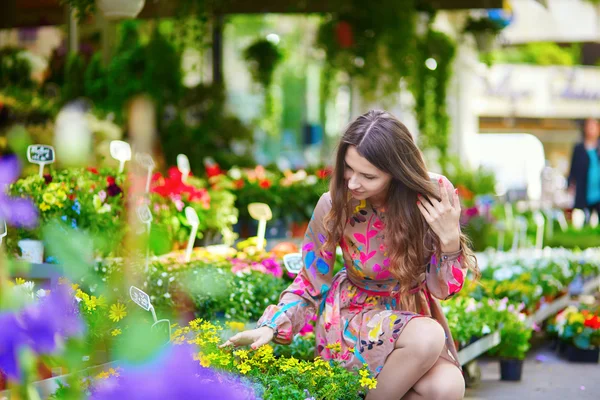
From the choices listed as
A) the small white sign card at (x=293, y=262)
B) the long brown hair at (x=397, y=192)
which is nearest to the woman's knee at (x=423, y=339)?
the long brown hair at (x=397, y=192)

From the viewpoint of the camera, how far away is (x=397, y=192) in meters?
2.72

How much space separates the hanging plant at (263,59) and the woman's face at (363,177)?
6.29 metres

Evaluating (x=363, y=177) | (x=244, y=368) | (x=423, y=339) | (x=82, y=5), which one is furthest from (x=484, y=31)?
(x=244, y=368)

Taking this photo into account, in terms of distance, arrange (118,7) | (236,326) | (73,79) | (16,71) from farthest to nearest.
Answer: (16,71) < (73,79) < (118,7) < (236,326)

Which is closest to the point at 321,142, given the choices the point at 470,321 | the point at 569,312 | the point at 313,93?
the point at 313,93

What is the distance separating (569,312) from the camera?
5109mm

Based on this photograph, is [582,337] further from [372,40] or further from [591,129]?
[591,129]

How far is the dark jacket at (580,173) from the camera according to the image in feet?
31.4

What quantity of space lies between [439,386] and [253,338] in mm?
560

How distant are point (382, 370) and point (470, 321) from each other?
5.28ft

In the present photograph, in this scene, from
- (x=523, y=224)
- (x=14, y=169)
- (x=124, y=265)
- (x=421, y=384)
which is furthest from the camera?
(x=523, y=224)

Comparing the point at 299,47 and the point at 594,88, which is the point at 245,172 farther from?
the point at 594,88

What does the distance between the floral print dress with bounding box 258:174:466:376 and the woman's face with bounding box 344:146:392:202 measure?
0.54ft

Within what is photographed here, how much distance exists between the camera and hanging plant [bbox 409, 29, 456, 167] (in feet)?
27.9
